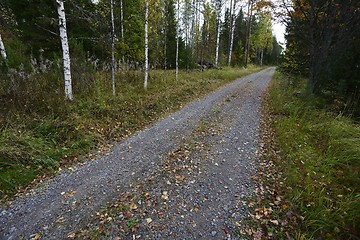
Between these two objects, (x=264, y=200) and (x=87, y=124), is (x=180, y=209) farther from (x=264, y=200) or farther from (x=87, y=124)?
(x=87, y=124)

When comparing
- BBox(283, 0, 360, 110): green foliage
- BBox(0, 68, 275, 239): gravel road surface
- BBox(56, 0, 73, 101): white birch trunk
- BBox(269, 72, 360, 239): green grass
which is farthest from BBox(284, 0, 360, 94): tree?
BBox(56, 0, 73, 101): white birch trunk

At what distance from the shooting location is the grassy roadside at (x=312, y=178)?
2.72m

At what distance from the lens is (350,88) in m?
8.03

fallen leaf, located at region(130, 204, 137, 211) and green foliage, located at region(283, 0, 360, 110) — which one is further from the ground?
green foliage, located at region(283, 0, 360, 110)

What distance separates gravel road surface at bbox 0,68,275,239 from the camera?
269cm

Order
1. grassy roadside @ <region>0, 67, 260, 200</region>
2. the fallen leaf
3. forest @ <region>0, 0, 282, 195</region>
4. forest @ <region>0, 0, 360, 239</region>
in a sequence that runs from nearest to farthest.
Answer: the fallen leaf
forest @ <region>0, 0, 360, 239</region>
grassy roadside @ <region>0, 67, 260, 200</region>
forest @ <region>0, 0, 282, 195</region>

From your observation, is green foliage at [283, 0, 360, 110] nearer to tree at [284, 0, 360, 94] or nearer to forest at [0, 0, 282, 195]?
tree at [284, 0, 360, 94]

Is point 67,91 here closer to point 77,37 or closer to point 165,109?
point 165,109

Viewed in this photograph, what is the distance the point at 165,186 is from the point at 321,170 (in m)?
3.27

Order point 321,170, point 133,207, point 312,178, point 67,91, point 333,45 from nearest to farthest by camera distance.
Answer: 1. point 133,207
2. point 312,178
3. point 321,170
4. point 67,91
5. point 333,45

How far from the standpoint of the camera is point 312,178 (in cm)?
367

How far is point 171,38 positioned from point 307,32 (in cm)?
1051

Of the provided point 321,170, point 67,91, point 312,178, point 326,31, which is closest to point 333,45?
point 326,31

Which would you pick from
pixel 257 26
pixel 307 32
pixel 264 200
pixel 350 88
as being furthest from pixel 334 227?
pixel 257 26
